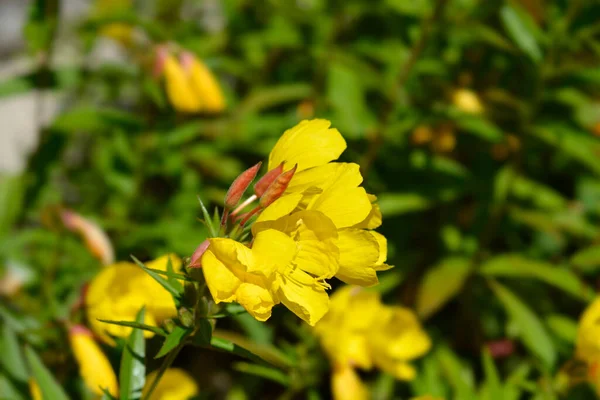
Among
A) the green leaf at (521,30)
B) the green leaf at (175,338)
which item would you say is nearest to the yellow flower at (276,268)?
the green leaf at (175,338)

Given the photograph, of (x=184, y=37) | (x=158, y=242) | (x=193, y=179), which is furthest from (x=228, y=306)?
(x=184, y=37)

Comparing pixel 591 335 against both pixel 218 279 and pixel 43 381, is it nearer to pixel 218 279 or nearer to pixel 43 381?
pixel 218 279

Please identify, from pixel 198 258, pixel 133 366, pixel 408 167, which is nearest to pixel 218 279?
pixel 198 258

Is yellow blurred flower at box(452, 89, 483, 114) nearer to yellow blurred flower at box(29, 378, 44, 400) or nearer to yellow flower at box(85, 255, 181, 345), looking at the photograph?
yellow flower at box(85, 255, 181, 345)

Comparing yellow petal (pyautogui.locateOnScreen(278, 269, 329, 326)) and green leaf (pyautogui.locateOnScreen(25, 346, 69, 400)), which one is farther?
green leaf (pyautogui.locateOnScreen(25, 346, 69, 400))

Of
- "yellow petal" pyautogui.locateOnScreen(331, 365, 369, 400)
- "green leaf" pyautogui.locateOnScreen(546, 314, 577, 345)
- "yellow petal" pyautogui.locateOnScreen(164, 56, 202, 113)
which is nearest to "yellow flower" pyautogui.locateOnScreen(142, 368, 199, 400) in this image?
"yellow petal" pyautogui.locateOnScreen(331, 365, 369, 400)

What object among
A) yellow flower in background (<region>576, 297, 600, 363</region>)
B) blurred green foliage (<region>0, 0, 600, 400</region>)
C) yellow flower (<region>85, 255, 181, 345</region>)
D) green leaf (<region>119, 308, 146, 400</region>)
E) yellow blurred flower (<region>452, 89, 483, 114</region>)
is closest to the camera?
green leaf (<region>119, 308, 146, 400</region>)
